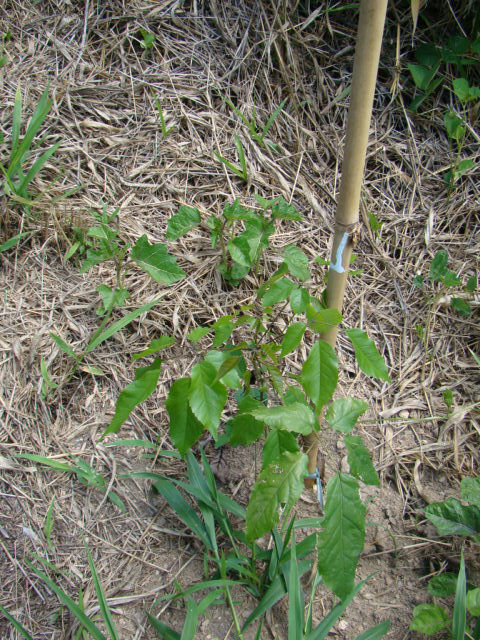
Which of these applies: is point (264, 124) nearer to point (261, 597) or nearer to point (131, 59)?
point (131, 59)

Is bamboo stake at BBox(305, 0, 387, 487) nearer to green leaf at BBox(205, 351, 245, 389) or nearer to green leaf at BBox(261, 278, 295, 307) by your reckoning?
green leaf at BBox(261, 278, 295, 307)

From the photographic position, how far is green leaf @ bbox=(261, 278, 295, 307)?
1.30 m

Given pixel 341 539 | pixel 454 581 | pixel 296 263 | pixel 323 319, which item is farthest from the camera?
pixel 296 263

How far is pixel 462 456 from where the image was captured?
169 cm

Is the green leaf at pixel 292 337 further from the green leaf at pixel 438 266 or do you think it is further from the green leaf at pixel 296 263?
the green leaf at pixel 438 266

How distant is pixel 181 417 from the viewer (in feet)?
3.86

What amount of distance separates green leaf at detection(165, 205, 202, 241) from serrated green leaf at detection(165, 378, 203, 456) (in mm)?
640

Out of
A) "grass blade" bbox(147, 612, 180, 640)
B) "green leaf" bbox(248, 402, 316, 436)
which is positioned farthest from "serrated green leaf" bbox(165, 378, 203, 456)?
"grass blade" bbox(147, 612, 180, 640)

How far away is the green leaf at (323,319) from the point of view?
116cm

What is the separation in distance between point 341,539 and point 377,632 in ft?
1.46

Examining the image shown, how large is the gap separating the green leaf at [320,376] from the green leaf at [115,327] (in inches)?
28.5

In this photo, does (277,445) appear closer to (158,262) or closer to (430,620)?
(430,620)

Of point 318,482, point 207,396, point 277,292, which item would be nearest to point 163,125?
point 277,292

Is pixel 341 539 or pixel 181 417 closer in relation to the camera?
pixel 341 539
